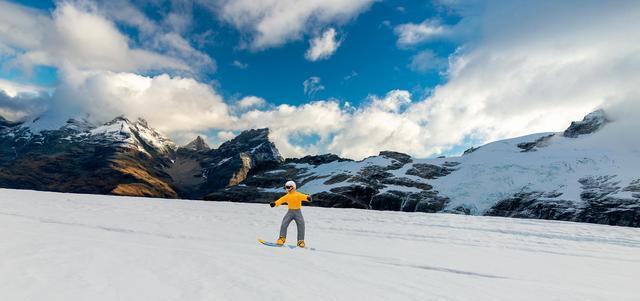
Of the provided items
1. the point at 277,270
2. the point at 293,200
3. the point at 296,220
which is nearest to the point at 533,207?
the point at 293,200

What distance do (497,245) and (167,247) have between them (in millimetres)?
13559

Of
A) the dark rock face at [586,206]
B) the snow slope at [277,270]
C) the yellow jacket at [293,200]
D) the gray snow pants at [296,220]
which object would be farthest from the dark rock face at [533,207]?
the gray snow pants at [296,220]

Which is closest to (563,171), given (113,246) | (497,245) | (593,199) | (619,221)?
(593,199)

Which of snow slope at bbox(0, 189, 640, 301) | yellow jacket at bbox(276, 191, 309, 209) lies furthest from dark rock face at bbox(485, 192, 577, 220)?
yellow jacket at bbox(276, 191, 309, 209)

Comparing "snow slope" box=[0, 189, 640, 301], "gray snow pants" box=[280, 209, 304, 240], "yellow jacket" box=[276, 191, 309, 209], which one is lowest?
"snow slope" box=[0, 189, 640, 301]

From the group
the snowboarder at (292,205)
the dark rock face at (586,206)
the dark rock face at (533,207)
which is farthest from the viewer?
the dark rock face at (533,207)

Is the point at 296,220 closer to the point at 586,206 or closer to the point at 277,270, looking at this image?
the point at 277,270

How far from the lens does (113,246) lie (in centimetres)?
1038

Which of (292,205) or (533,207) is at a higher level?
(533,207)

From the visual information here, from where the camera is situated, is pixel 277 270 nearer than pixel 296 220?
Yes

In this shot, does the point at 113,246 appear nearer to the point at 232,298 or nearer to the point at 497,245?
the point at 232,298

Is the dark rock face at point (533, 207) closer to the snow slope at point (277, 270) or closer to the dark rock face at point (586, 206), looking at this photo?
the dark rock face at point (586, 206)

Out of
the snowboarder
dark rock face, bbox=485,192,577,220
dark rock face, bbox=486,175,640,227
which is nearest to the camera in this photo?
the snowboarder

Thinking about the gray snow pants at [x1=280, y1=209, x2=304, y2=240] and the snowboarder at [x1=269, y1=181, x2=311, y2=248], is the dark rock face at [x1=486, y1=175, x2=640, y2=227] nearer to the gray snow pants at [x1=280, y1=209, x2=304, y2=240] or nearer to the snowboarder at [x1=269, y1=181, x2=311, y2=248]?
the snowboarder at [x1=269, y1=181, x2=311, y2=248]
